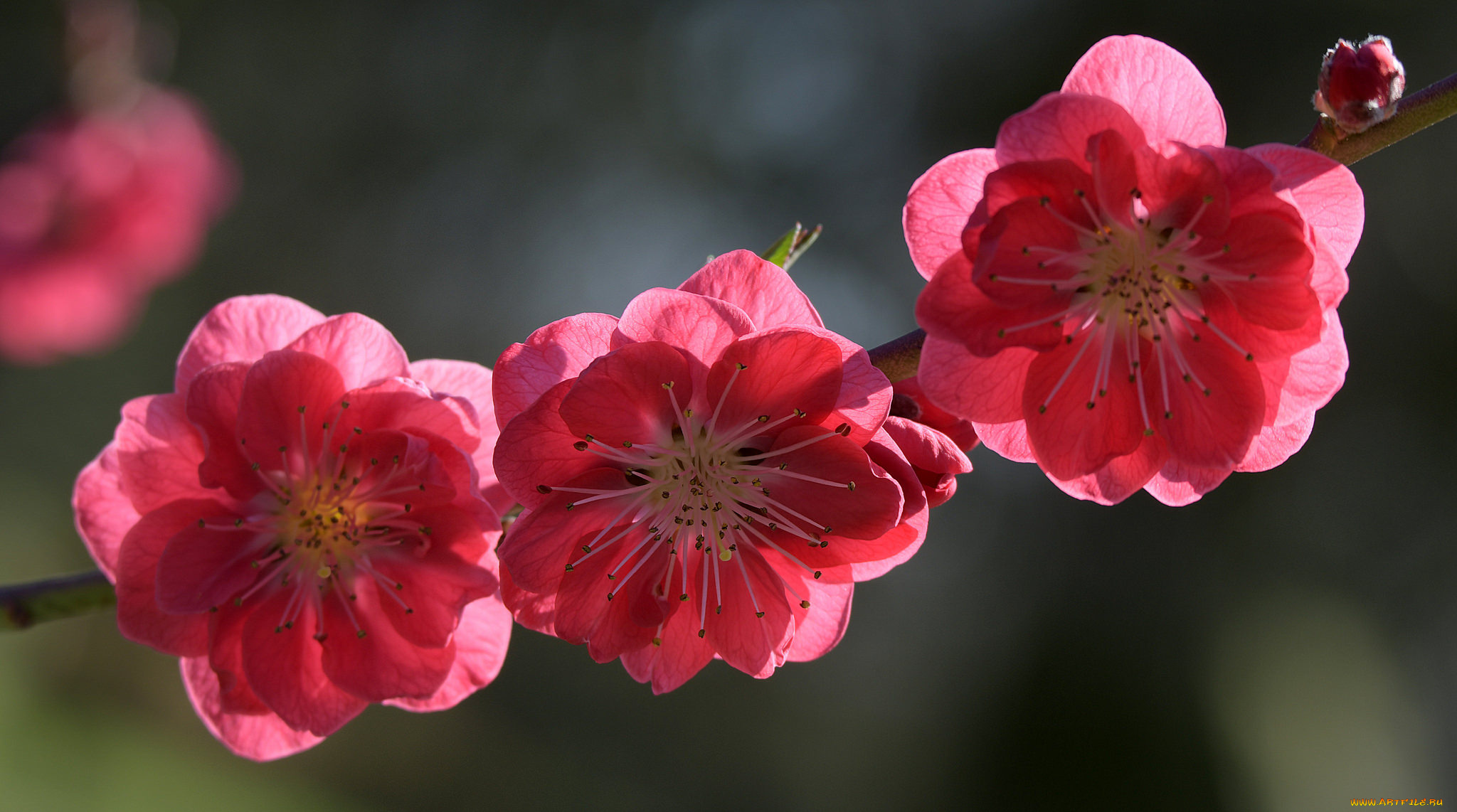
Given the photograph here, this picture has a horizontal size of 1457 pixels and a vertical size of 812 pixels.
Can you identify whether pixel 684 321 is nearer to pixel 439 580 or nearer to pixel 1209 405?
pixel 439 580

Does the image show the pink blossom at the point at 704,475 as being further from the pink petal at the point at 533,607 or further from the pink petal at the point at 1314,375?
the pink petal at the point at 1314,375

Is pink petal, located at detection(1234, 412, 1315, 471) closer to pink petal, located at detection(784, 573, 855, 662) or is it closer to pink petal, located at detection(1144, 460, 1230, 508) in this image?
pink petal, located at detection(1144, 460, 1230, 508)

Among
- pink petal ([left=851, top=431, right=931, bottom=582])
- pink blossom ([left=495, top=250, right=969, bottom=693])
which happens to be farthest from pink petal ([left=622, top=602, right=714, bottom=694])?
pink petal ([left=851, top=431, right=931, bottom=582])

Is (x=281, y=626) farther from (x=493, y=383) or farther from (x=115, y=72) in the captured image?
(x=115, y=72)

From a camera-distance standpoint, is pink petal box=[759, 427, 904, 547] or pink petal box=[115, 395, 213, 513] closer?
pink petal box=[759, 427, 904, 547]

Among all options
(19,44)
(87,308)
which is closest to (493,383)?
(87,308)

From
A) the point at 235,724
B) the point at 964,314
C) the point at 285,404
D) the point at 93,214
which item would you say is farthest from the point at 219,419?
the point at 93,214

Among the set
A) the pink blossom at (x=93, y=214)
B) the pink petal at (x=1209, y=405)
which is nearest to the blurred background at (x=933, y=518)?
the pink blossom at (x=93, y=214)
